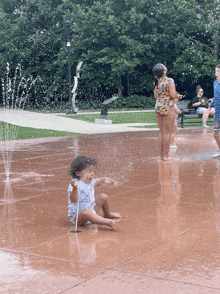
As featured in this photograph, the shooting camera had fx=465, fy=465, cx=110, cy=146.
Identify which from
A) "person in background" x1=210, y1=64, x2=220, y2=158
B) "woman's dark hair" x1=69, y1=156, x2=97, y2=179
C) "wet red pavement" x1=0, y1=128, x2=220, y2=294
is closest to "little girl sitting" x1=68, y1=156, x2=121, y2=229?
"woman's dark hair" x1=69, y1=156, x2=97, y2=179

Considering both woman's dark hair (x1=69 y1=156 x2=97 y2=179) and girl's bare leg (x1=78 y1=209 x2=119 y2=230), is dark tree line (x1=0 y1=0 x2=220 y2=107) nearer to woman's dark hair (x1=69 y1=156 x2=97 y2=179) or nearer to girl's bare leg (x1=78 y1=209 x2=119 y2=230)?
woman's dark hair (x1=69 y1=156 x2=97 y2=179)

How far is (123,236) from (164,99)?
16.8ft

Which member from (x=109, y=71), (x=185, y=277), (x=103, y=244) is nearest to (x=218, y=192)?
(x=103, y=244)

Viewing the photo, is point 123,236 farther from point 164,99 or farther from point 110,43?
point 110,43

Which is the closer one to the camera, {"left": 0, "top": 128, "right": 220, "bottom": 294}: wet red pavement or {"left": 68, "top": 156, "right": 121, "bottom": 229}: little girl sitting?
{"left": 0, "top": 128, "right": 220, "bottom": 294}: wet red pavement

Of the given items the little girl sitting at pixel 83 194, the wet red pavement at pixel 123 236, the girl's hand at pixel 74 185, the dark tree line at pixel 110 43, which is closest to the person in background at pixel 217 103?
the wet red pavement at pixel 123 236

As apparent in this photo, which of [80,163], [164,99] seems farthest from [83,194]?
[164,99]

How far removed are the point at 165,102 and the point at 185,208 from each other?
13.3 feet

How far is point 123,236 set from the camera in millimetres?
4230

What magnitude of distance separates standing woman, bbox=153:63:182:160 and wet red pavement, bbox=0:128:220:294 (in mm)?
939

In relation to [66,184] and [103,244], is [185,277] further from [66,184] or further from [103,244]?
[66,184]

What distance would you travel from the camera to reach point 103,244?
400 centimetres

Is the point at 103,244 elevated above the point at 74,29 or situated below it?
below

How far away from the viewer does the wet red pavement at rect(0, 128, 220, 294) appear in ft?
10.3
